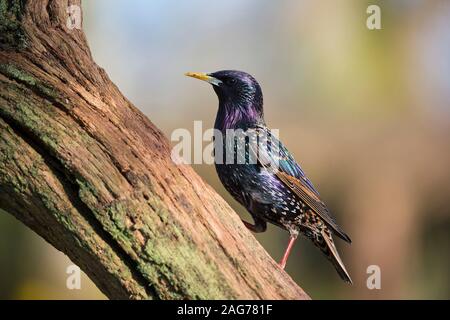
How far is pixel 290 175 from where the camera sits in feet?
11.9

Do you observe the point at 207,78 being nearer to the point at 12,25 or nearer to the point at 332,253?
the point at 12,25

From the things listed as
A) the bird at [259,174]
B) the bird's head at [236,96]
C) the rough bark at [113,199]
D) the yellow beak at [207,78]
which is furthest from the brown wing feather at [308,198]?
the rough bark at [113,199]

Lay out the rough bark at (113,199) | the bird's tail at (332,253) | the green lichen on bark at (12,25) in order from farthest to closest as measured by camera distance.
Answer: the bird's tail at (332,253)
the green lichen on bark at (12,25)
the rough bark at (113,199)

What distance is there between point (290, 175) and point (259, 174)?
0.22m

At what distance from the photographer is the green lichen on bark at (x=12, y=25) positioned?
275 centimetres

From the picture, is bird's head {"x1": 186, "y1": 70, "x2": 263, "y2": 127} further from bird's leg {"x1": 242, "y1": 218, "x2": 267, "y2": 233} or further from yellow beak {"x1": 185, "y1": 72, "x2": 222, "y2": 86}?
bird's leg {"x1": 242, "y1": 218, "x2": 267, "y2": 233}

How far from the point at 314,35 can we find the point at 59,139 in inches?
218

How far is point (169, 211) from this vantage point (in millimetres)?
2432

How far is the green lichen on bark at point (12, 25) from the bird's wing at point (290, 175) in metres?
1.47

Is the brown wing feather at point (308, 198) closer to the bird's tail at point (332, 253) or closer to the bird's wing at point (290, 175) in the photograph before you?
the bird's wing at point (290, 175)

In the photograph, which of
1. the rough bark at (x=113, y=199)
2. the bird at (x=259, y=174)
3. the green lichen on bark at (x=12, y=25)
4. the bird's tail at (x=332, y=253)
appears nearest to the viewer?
the rough bark at (x=113, y=199)

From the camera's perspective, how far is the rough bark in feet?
7.70

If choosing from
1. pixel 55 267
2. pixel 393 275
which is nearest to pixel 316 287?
pixel 393 275

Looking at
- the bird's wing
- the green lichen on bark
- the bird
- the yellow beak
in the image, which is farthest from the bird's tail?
the green lichen on bark
